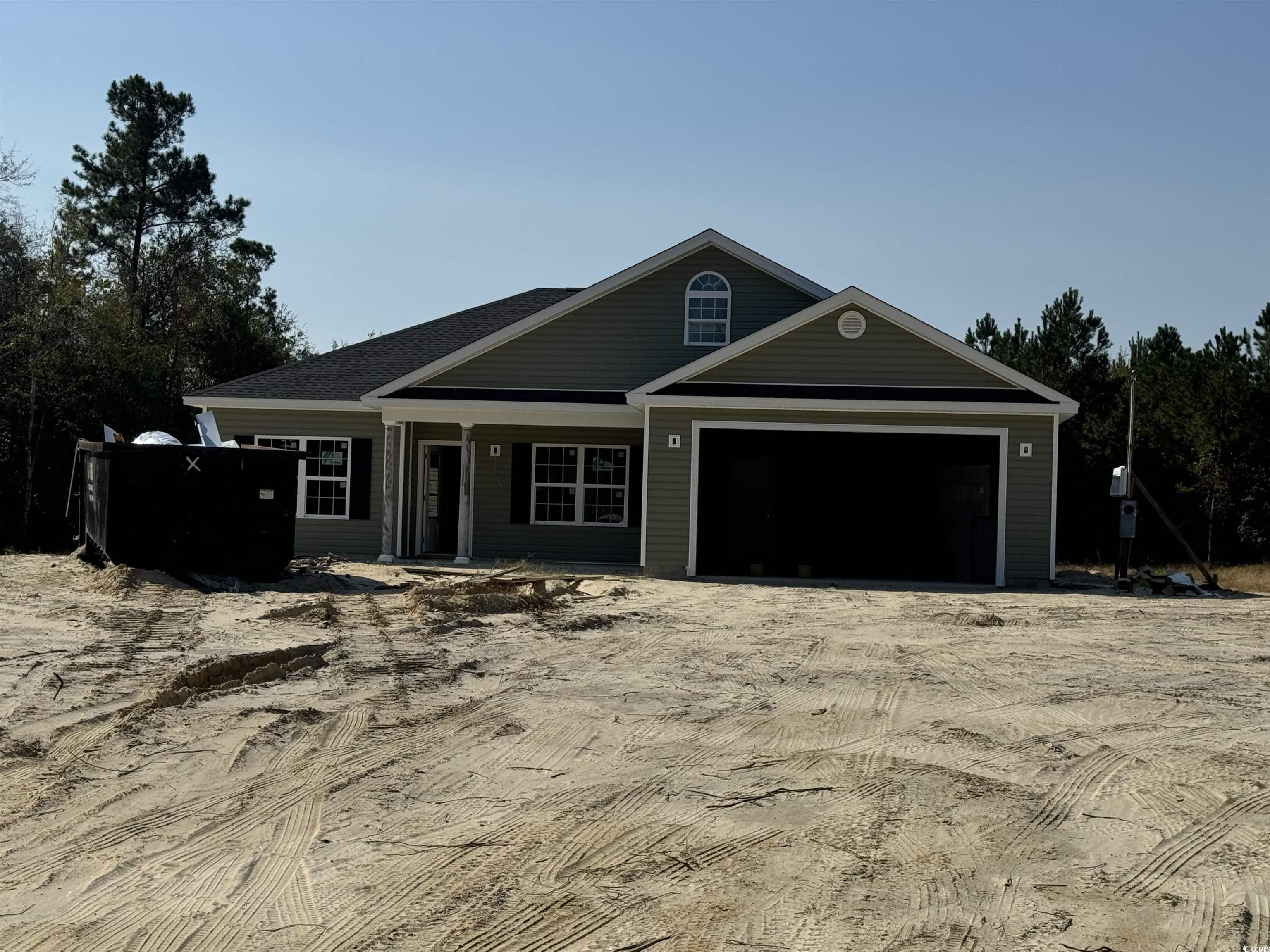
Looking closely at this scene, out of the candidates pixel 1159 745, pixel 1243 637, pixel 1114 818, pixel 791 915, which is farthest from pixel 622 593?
pixel 791 915

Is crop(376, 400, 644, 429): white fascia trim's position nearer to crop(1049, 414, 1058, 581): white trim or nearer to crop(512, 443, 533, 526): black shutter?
crop(512, 443, 533, 526): black shutter

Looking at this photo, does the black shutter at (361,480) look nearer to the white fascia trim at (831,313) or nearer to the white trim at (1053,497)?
the white fascia trim at (831,313)

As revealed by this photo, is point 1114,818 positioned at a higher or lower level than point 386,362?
lower

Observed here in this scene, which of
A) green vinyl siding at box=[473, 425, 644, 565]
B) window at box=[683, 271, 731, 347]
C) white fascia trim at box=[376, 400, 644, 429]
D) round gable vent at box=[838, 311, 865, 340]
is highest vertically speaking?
window at box=[683, 271, 731, 347]

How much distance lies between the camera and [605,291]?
1977 cm

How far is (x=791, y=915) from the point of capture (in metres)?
4.24

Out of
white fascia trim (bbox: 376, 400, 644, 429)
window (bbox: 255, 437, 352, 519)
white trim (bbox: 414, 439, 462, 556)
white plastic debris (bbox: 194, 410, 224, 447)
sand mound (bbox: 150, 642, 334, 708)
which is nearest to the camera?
sand mound (bbox: 150, 642, 334, 708)

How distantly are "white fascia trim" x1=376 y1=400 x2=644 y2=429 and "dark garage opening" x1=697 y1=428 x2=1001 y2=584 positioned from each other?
153 centimetres

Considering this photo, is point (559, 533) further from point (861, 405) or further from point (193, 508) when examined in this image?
point (193, 508)

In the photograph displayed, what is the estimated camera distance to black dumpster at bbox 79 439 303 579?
14.6 metres

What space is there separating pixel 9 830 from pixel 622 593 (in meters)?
10.2

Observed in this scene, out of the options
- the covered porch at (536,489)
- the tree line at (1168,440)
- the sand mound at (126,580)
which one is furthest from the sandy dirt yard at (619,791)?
the tree line at (1168,440)

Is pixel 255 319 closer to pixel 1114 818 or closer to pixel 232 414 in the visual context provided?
pixel 232 414

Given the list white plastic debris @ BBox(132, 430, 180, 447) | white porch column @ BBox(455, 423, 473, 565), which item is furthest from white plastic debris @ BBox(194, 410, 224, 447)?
white porch column @ BBox(455, 423, 473, 565)
